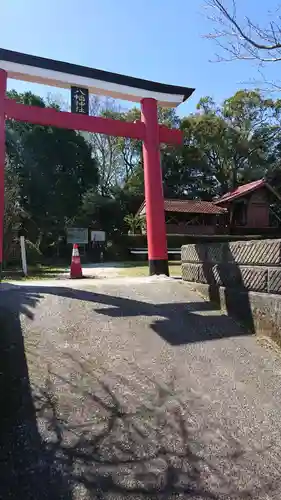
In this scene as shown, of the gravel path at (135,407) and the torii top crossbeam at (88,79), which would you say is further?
the torii top crossbeam at (88,79)

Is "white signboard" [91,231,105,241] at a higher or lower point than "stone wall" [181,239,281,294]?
higher

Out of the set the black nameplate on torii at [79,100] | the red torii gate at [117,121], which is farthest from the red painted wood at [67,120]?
the black nameplate on torii at [79,100]

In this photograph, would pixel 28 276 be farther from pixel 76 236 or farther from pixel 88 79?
pixel 76 236

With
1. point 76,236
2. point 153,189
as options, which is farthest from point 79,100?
point 76,236

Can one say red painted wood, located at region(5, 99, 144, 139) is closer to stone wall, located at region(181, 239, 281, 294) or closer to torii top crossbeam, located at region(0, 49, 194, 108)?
torii top crossbeam, located at region(0, 49, 194, 108)

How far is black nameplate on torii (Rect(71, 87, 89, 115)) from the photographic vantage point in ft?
27.9

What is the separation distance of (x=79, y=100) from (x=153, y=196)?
108 inches

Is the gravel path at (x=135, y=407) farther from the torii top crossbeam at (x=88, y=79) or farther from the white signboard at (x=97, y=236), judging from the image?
the white signboard at (x=97, y=236)

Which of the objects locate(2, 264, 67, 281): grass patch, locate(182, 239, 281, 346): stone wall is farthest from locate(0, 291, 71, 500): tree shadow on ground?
locate(2, 264, 67, 281): grass patch

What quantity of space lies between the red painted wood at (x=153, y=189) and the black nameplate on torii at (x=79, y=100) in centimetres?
139

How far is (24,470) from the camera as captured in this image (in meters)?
2.04

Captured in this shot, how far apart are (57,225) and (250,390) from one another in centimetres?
2033

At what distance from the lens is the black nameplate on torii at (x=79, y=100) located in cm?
851

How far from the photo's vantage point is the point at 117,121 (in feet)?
28.8
